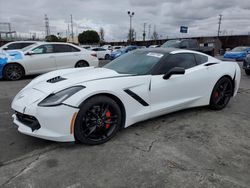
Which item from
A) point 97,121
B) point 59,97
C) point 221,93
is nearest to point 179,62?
point 221,93

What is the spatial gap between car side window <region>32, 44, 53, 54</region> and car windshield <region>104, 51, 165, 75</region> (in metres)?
4.98

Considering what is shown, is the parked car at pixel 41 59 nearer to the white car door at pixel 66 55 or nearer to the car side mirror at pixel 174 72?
the white car door at pixel 66 55

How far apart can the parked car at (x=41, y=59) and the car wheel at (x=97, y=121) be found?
19.3 feet

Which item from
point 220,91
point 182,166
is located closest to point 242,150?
point 182,166

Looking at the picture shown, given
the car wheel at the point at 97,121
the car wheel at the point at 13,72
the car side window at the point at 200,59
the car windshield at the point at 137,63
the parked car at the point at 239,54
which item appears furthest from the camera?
the parked car at the point at 239,54

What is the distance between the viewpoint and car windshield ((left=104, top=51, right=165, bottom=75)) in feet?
11.0

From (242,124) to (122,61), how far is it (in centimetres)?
236

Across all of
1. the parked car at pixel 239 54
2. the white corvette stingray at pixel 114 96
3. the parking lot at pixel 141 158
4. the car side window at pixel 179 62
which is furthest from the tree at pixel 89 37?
the parking lot at pixel 141 158

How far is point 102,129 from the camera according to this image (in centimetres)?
288

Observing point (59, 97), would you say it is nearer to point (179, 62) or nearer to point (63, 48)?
point (179, 62)

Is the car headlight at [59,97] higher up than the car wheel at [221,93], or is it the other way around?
the car headlight at [59,97]

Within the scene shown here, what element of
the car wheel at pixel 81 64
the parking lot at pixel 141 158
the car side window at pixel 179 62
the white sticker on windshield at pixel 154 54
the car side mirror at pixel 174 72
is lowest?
the parking lot at pixel 141 158

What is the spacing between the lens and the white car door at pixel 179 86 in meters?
3.28

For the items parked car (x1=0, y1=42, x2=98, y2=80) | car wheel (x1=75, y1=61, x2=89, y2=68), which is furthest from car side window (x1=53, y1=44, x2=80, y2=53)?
car wheel (x1=75, y1=61, x2=89, y2=68)
